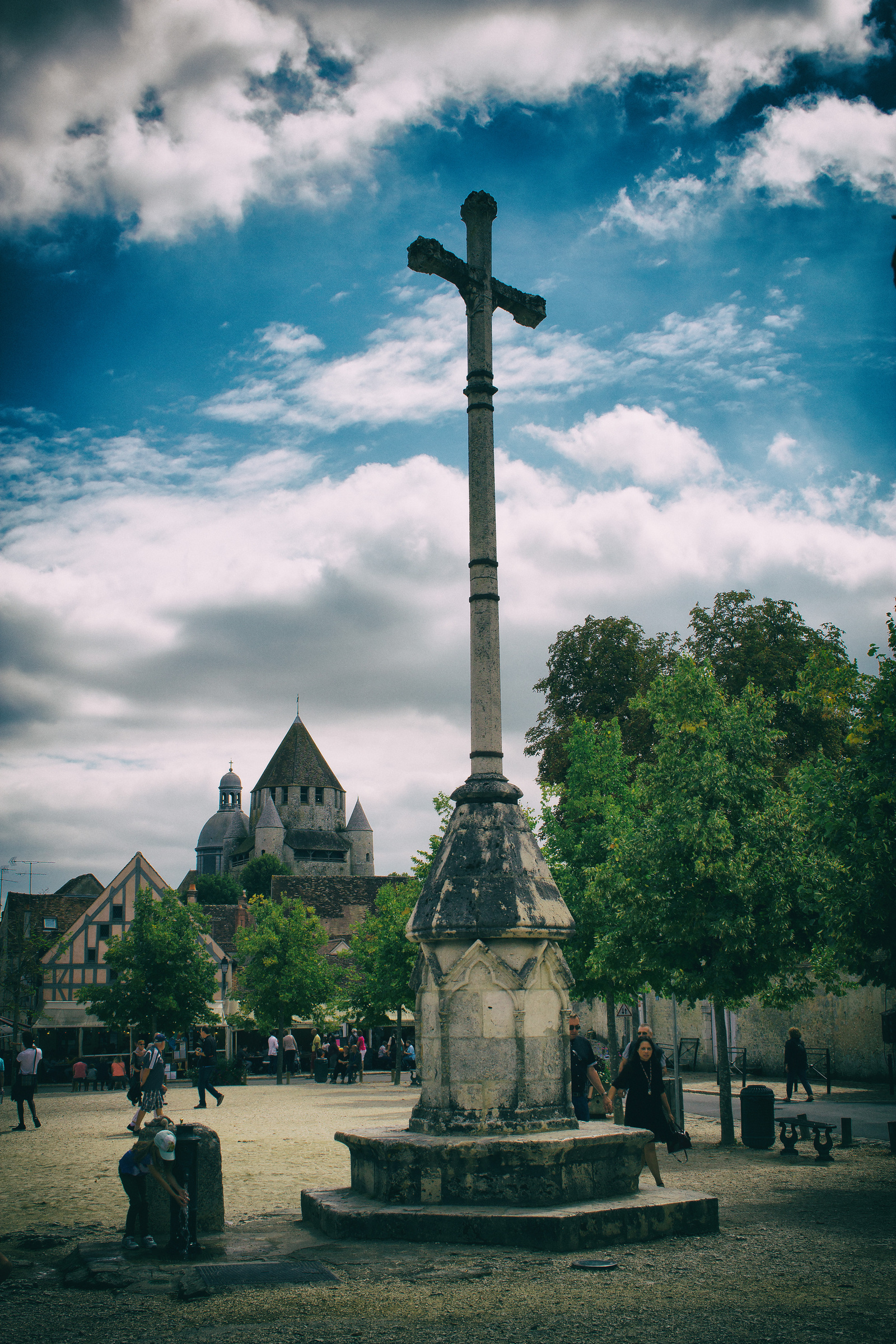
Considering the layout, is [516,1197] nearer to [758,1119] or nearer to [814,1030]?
[758,1119]

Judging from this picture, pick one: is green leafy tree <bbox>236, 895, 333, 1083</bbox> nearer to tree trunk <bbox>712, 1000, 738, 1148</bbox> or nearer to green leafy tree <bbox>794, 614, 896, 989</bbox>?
tree trunk <bbox>712, 1000, 738, 1148</bbox>

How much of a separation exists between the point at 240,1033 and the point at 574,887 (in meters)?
28.7

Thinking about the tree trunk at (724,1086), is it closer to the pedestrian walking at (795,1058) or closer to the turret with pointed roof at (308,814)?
the pedestrian walking at (795,1058)

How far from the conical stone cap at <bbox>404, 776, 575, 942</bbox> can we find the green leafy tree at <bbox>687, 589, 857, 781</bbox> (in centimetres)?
2094

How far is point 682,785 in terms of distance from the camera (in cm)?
1578

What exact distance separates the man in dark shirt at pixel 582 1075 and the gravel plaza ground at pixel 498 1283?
3.45ft

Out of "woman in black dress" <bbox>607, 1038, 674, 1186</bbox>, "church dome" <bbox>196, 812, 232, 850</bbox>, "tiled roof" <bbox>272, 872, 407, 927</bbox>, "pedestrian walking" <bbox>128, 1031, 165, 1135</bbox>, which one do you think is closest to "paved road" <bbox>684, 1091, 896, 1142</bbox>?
"woman in black dress" <bbox>607, 1038, 674, 1186</bbox>

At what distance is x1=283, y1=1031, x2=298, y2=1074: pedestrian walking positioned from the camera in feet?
110

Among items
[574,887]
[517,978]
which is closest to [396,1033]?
[574,887]

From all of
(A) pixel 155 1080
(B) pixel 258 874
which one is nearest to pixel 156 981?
(A) pixel 155 1080

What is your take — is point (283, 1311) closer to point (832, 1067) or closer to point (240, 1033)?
point (832, 1067)

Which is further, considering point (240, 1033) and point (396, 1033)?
point (240, 1033)

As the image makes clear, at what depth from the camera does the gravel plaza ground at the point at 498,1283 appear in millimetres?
5465

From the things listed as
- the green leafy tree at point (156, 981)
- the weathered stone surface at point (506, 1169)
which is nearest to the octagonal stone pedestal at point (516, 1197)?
the weathered stone surface at point (506, 1169)
